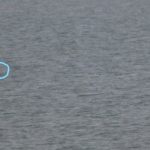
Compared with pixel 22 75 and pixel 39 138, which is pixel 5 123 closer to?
pixel 39 138

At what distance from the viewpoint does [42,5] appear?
10.2 ft

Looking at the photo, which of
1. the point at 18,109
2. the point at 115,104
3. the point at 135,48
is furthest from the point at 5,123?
the point at 135,48

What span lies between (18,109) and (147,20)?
110cm

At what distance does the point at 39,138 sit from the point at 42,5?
122cm

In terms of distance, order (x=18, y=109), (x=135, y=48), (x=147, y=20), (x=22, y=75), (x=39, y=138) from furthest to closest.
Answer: (x=147, y=20)
(x=135, y=48)
(x=22, y=75)
(x=18, y=109)
(x=39, y=138)

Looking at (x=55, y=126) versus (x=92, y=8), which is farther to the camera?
(x=92, y=8)

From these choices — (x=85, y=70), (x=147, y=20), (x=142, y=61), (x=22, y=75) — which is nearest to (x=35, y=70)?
(x=22, y=75)

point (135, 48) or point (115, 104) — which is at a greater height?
point (135, 48)

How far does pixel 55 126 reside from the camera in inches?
87.4

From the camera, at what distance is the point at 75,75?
8.25ft

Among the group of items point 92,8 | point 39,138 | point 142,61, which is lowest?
point 39,138

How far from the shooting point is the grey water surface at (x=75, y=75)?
2180 millimetres

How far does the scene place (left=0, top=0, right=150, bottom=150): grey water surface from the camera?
2.18 m

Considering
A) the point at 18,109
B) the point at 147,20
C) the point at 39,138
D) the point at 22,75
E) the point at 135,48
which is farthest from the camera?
the point at 147,20
